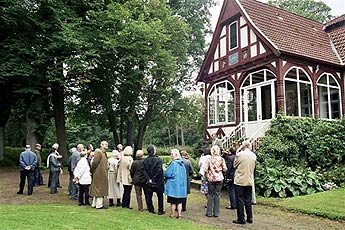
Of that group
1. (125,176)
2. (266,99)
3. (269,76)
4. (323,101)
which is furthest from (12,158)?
(323,101)

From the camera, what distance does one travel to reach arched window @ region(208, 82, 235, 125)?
1959 cm

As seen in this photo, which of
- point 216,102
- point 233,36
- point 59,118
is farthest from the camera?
point 59,118

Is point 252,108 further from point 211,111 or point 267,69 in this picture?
point 211,111

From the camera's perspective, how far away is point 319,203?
9.84 meters

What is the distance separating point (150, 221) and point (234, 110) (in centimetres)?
1223

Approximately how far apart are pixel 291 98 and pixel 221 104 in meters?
4.02

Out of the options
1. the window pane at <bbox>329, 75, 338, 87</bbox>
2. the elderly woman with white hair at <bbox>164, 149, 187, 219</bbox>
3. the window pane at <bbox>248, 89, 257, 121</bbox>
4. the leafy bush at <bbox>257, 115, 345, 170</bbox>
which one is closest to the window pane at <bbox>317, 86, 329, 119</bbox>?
the window pane at <bbox>329, 75, 338, 87</bbox>

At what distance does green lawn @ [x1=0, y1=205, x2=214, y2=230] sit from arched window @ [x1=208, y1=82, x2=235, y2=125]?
38.6 feet

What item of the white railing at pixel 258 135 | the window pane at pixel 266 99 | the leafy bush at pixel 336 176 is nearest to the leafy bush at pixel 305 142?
the white railing at pixel 258 135

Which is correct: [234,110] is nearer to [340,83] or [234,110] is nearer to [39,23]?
[340,83]

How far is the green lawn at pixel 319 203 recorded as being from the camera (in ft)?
29.4

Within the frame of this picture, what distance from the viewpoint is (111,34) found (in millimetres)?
19266

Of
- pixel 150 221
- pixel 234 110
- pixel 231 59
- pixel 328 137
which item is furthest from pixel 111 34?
pixel 150 221

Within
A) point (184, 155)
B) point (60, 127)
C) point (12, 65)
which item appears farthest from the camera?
point (60, 127)
